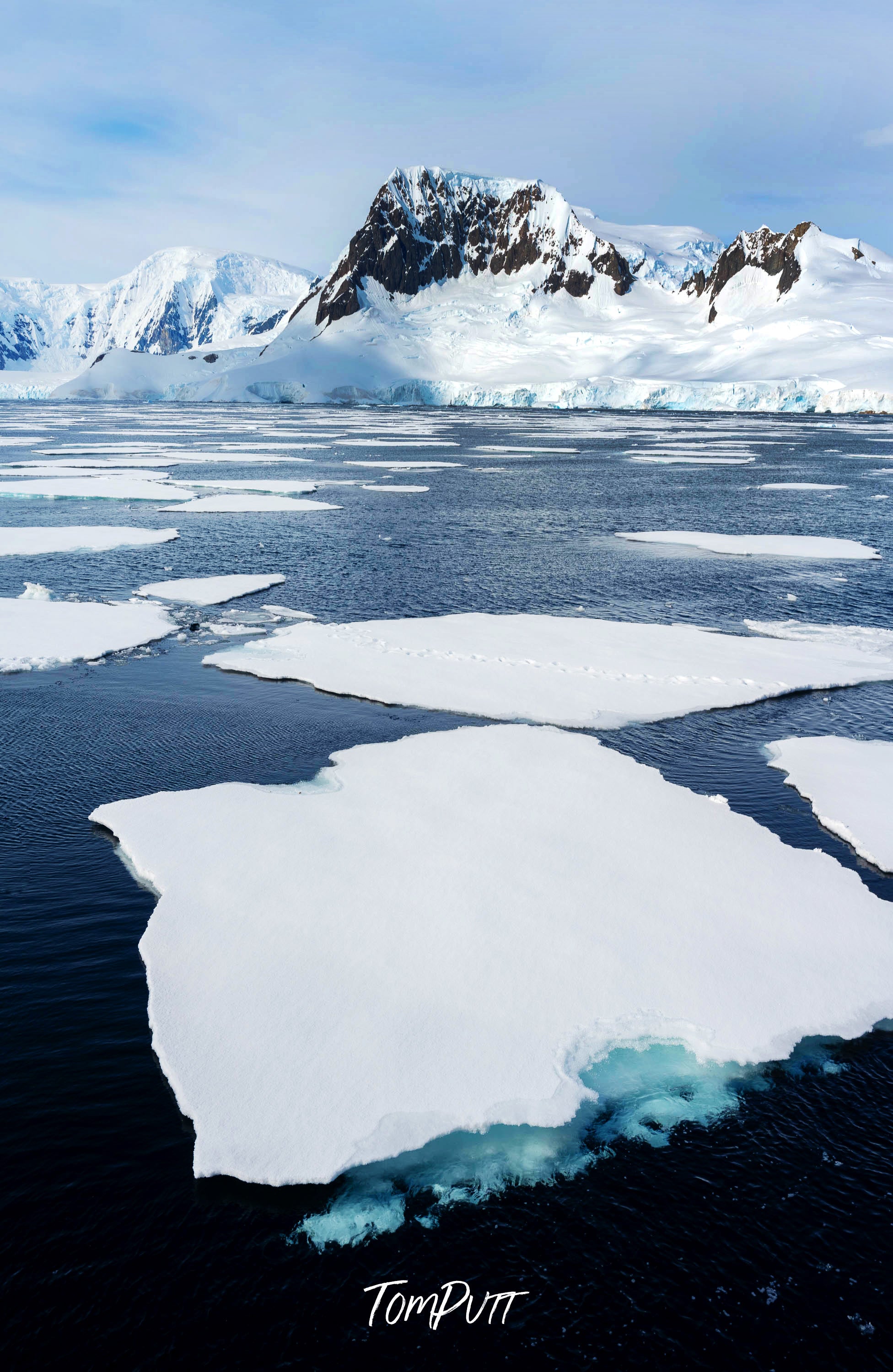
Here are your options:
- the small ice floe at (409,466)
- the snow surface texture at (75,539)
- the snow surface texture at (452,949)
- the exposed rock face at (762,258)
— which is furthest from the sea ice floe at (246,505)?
the exposed rock face at (762,258)

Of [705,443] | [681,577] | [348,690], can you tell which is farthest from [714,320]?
[348,690]

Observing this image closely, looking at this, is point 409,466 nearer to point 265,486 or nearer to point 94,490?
point 265,486

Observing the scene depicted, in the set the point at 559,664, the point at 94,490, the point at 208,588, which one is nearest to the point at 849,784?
the point at 559,664

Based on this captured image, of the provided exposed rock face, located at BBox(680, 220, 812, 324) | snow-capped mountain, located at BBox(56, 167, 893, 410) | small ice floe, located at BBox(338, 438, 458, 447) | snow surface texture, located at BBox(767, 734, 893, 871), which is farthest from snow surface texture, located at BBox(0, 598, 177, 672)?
exposed rock face, located at BBox(680, 220, 812, 324)

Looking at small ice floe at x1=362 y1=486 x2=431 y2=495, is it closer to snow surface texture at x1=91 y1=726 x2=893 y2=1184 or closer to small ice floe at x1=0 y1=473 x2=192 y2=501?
small ice floe at x1=0 y1=473 x2=192 y2=501

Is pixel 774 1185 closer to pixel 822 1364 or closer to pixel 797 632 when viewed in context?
pixel 822 1364
